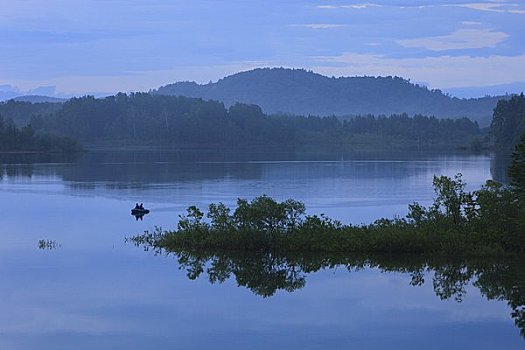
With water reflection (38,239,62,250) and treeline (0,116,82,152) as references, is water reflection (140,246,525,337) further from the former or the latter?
treeline (0,116,82,152)

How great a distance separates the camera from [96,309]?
2112 centimetres

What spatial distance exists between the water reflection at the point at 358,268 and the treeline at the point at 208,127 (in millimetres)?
125669

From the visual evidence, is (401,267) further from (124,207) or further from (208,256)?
(124,207)

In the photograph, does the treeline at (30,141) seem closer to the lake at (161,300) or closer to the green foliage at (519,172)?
the lake at (161,300)

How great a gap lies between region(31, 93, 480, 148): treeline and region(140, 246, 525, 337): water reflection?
4948 inches

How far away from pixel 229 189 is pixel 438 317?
1287 inches

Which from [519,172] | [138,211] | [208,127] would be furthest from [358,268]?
[208,127]

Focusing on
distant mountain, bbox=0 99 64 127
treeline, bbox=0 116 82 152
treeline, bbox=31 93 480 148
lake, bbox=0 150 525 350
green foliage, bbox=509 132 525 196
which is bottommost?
lake, bbox=0 150 525 350

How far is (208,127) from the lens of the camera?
158125 mm

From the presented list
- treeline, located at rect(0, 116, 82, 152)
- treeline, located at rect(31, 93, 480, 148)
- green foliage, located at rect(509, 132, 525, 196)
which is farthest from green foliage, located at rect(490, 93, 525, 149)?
green foliage, located at rect(509, 132, 525, 196)

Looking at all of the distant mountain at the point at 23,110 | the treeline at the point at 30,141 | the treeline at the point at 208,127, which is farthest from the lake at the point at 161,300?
the distant mountain at the point at 23,110

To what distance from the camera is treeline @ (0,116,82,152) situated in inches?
4518

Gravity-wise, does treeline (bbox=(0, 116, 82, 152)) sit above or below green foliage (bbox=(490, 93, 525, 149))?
below

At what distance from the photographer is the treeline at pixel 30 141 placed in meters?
115
